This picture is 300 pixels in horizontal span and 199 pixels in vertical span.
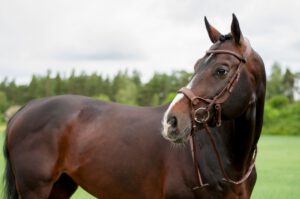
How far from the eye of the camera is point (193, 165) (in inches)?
163

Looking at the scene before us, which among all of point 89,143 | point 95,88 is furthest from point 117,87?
point 89,143

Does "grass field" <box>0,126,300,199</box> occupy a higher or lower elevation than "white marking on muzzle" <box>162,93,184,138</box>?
lower

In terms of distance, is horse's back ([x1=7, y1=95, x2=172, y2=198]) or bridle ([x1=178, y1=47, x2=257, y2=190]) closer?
bridle ([x1=178, y1=47, x2=257, y2=190])

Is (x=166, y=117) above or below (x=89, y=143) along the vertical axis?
above

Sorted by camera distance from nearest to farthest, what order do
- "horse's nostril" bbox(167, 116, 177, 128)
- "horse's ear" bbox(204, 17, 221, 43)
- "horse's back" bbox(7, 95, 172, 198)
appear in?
"horse's nostril" bbox(167, 116, 177, 128), "horse's ear" bbox(204, 17, 221, 43), "horse's back" bbox(7, 95, 172, 198)

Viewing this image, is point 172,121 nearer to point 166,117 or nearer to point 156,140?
point 166,117

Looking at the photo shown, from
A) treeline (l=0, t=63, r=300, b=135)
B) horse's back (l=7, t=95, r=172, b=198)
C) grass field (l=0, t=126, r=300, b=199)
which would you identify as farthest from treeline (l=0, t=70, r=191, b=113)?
horse's back (l=7, t=95, r=172, b=198)

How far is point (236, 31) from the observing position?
3775 millimetres

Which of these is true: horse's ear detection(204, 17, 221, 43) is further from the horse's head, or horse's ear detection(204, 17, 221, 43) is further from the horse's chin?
the horse's chin

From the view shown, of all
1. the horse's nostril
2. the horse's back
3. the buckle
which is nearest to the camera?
the horse's nostril

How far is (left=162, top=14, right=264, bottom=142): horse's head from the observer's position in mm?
3578

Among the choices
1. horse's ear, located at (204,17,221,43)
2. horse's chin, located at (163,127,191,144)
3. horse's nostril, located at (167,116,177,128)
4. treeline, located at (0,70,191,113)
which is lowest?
treeline, located at (0,70,191,113)

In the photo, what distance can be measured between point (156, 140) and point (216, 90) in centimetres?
105

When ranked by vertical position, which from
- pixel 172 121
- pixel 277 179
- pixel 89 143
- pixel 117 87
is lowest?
pixel 117 87
